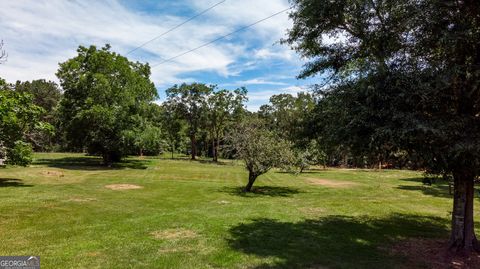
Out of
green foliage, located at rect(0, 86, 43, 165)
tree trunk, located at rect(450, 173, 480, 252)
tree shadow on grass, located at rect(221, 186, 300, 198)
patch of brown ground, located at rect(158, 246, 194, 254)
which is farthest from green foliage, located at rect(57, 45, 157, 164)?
tree trunk, located at rect(450, 173, 480, 252)

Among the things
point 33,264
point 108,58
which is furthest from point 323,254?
point 108,58

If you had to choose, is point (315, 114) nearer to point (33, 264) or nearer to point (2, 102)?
point (33, 264)

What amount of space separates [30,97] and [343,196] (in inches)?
690

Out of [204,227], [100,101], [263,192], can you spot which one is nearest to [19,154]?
[204,227]

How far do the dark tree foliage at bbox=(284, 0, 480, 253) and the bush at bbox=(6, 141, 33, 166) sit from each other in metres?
16.3

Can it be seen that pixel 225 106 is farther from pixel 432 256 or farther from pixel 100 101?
pixel 432 256

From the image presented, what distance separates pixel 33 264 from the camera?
6.96 metres

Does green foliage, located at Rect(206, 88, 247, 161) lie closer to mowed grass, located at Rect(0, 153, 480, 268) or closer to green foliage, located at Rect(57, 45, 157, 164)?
green foliage, located at Rect(57, 45, 157, 164)

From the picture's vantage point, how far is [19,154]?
18.6 metres

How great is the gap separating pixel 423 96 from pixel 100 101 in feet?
103

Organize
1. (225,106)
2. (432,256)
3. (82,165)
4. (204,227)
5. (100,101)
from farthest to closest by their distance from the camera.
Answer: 1. (225,106)
2. (82,165)
3. (100,101)
4. (204,227)
5. (432,256)

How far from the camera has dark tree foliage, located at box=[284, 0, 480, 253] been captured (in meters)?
7.25

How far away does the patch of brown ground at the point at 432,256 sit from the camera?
823cm

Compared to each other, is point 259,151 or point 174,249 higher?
point 259,151
